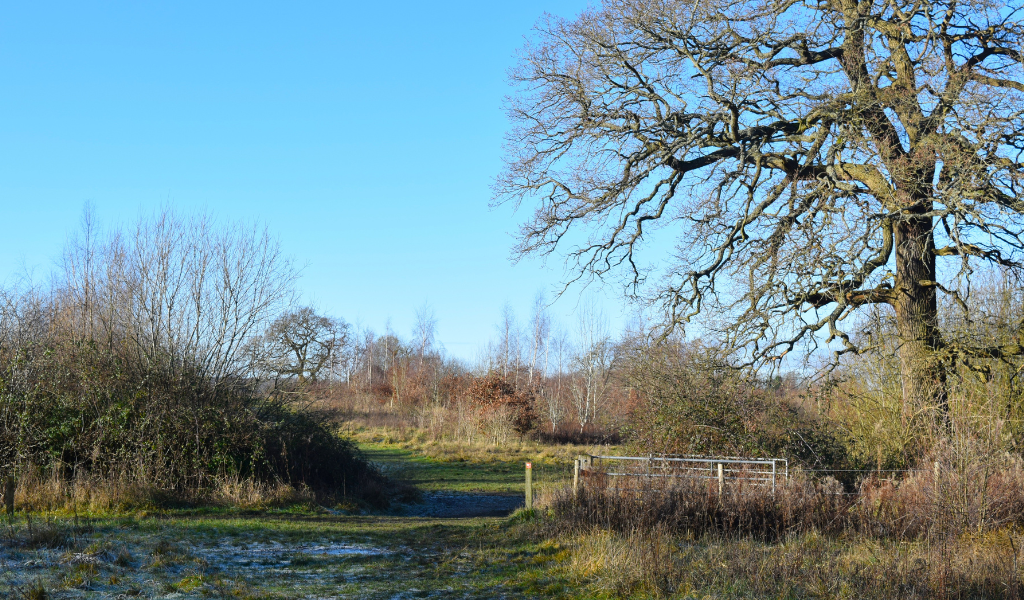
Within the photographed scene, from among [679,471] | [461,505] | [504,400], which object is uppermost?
[504,400]

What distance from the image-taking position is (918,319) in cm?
1236

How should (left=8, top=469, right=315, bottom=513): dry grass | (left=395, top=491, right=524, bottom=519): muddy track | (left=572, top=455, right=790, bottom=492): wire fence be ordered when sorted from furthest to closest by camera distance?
(left=395, top=491, right=524, bottom=519): muddy track
(left=8, top=469, right=315, bottom=513): dry grass
(left=572, top=455, right=790, bottom=492): wire fence

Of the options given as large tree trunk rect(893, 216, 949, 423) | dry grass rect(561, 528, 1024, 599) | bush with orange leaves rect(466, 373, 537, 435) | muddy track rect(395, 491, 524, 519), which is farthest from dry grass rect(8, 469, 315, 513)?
bush with orange leaves rect(466, 373, 537, 435)

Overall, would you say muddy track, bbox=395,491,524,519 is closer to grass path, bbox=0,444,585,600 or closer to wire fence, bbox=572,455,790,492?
grass path, bbox=0,444,585,600

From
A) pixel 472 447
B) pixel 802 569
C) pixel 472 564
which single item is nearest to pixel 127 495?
pixel 472 564

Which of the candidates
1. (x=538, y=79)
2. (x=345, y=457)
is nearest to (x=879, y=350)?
(x=538, y=79)

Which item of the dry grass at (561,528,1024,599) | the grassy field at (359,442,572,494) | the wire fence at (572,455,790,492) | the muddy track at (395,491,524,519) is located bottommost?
the grassy field at (359,442,572,494)

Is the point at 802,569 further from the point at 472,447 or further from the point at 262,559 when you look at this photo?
the point at 472,447

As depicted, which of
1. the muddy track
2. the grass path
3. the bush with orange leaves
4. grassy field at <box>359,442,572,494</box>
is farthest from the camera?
the bush with orange leaves

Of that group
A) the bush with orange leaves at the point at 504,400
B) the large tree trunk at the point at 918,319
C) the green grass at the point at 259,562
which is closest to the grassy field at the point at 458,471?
the bush with orange leaves at the point at 504,400

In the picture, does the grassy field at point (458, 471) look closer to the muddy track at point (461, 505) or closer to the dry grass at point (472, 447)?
the dry grass at point (472, 447)

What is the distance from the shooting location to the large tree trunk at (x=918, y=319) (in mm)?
11984

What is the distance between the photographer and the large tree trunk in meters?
12.0

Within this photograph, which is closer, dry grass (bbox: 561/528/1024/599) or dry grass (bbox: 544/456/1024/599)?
dry grass (bbox: 561/528/1024/599)
